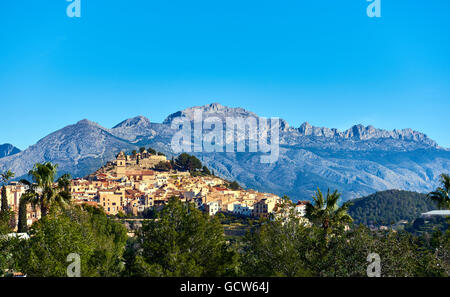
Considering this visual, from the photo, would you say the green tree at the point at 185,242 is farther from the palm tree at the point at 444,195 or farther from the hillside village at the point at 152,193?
the hillside village at the point at 152,193

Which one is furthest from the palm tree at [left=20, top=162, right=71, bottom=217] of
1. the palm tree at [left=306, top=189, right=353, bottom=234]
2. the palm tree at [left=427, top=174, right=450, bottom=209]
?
the palm tree at [left=427, top=174, right=450, bottom=209]

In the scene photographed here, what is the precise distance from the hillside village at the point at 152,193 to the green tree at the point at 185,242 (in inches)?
2476

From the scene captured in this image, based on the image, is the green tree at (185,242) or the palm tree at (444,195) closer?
the green tree at (185,242)

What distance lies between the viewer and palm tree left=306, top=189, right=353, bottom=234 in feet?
75.7

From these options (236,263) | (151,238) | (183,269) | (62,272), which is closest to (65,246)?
(62,272)

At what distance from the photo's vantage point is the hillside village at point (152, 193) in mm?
103750

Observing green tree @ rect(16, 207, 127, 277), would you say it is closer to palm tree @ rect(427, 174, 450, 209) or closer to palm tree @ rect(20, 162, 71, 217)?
palm tree @ rect(20, 162, 71, 217)

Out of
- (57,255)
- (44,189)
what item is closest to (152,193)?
(44,189)

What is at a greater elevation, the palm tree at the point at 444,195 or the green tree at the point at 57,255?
the palm tree at the point at 444,195

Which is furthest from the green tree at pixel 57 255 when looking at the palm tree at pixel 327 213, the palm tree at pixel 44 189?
the palm tree at pixel 327 213

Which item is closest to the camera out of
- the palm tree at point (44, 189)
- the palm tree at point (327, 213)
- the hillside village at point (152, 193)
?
the palm tree at point (327, 213)

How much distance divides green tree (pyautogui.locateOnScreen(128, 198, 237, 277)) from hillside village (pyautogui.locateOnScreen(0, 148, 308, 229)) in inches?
2476

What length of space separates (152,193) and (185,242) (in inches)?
3770
